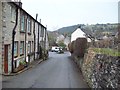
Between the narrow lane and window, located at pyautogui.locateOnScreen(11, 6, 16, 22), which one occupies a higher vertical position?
window, located at pyautogui.locateOnScreen(11, 6, 16, 22)

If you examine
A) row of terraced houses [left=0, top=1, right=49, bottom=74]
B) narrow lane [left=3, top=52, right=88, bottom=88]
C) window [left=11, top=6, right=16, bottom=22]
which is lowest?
narrow lane [left=3, top=52, right=88, bottom=88]

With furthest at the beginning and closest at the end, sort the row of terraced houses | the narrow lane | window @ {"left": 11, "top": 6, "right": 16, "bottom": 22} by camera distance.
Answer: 1. window @ {"left": 11, "top": 6, "right": 16, "bottom": 22}
2. the row of terraced houses
3. the narrow lane

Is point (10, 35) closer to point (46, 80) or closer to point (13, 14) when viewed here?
point (13, 14)

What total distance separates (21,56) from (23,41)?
2.04m

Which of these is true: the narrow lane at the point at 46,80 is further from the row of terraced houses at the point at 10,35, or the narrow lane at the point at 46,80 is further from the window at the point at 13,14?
the window at the point at 13,14

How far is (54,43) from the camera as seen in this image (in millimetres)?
89500

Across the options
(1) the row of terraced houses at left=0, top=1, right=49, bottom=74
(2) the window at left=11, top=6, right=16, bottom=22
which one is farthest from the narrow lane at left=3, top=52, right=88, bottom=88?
(2) the window at left=11, top=6, right=16, bottom=22

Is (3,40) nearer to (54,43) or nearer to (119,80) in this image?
(119,80)

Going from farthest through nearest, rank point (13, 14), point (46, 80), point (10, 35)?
point (13, 14), point (10, 35), point (46, 80)

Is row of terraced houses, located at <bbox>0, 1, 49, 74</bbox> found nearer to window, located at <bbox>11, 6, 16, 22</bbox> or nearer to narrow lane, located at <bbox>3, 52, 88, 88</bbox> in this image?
window, located at <bbox>11, 6, 16, 22</bbox>

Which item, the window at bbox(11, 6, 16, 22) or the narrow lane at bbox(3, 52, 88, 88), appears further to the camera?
the window at bbox(11, 6, 16, 22)

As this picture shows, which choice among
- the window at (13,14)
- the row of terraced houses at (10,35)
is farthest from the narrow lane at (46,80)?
the window at (13,14)

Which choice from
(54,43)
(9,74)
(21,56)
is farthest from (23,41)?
(54,43)

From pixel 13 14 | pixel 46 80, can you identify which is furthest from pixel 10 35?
pixel 46 80
